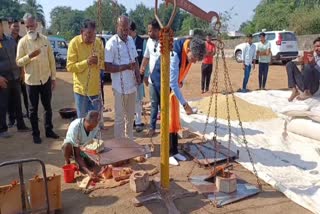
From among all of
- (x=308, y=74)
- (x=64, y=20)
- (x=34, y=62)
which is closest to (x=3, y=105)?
(x=34, y=62)

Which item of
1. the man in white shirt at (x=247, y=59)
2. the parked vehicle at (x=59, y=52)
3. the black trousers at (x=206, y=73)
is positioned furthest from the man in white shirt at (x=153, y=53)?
the parked vehicle at (x=59, y=52)

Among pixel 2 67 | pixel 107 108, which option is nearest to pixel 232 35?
pixel 107 108

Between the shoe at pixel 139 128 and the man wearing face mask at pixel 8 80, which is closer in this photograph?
the man wearing face mask at pixel 8 80

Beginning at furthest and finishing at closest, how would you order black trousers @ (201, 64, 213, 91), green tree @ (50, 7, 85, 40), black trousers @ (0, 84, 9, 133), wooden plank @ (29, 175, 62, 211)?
green tree @ (50, 7, 85, 40), black trousers @ (201, 64, 213, 91), black trousers @ (0, 84, 9, 133), wooden plank @ (29, 175, 62, 211)

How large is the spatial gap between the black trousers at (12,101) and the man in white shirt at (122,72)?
2.30 m

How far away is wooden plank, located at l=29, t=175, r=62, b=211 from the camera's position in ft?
10.7

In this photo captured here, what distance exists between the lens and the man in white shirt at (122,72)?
474cm

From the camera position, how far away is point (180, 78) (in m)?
4.67

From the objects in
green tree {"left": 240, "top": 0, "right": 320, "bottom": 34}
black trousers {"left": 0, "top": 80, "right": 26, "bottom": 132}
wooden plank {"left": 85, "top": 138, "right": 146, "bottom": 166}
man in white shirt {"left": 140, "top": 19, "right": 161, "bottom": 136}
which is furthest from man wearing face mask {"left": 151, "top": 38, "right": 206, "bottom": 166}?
green tree {"left": 240, "top": 0, "right": 320, "bottom": 34}

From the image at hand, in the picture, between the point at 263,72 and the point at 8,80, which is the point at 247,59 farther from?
the point at 8,80

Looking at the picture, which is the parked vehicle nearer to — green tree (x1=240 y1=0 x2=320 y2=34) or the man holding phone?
the man holding phone

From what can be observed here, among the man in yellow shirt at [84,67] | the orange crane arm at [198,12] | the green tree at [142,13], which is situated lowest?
the man in yellow shirt at [84,67]

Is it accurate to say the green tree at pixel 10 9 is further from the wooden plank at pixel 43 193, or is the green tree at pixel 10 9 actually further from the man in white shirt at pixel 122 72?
the wooden plank at pixel 43 193

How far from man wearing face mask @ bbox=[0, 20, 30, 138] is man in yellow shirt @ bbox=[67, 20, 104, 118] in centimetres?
163
